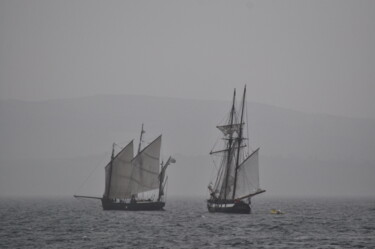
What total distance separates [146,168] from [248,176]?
83.0ft

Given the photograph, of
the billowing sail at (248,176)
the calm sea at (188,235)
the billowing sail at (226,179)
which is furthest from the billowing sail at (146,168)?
→ the calm sea at (188,235)

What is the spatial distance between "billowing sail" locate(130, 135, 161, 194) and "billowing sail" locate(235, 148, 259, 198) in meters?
21.4

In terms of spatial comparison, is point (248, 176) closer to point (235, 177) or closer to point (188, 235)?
point (235, 177)

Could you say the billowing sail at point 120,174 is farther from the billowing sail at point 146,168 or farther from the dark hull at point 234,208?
the dark hull at point 234,208

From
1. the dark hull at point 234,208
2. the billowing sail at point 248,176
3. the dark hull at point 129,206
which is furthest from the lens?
the dark hull at point 129,206

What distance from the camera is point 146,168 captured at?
13225 cm

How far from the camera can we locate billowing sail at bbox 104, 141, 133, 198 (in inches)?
5167

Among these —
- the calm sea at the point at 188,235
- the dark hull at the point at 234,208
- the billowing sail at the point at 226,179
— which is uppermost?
the billowing sail at the point at 226,179

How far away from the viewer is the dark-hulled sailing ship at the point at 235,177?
11881cm

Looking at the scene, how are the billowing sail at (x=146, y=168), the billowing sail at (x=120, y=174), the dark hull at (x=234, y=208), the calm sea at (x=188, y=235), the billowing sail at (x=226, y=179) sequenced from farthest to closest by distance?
the billowing sail at (x=146, y=168) < the billowing sail at (x=120, y=174) < the billowing sail at (x=226, y=179) < the dark hull at (x=234, y=208) < the calm sea at (x=188, y=235)

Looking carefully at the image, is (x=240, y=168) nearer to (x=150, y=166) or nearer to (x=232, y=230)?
(x=150, y=166)

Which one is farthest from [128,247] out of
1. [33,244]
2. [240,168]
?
[240,168]

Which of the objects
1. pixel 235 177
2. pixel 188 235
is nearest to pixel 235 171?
pixel 235 177

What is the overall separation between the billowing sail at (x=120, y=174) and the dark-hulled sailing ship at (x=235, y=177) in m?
19.5
